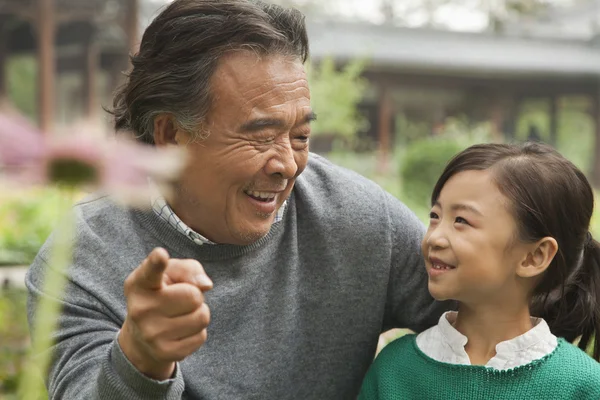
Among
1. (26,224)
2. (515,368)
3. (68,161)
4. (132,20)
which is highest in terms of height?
(68,161)

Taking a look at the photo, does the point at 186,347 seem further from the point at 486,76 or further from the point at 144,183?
the point at 486,76

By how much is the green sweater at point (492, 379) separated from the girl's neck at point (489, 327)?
54 mm

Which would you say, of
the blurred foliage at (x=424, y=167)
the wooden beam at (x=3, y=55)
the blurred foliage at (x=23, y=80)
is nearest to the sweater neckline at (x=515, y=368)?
the blurred foliage at (x=424, y=167)

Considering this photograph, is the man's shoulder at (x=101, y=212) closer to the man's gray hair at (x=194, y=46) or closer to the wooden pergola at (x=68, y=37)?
the man's gray hair at (x=194, y=46)

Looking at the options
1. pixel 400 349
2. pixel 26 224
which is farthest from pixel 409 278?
pixel 26 224

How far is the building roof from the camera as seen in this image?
17109 mm

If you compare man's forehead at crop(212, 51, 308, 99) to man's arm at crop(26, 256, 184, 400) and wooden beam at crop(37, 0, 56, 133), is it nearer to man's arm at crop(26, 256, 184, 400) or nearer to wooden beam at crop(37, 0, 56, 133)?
man's arm at crop(26, 256, 184, 400)

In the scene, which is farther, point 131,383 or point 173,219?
point 173,219

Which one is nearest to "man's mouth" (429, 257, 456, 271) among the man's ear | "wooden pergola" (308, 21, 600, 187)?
the man's ear

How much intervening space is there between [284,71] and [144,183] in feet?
4.28

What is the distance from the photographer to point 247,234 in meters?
1.69

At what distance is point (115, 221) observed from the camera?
183cm

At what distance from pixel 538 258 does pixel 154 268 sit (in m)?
1.10

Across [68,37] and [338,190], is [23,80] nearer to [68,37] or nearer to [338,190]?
[68,37]
